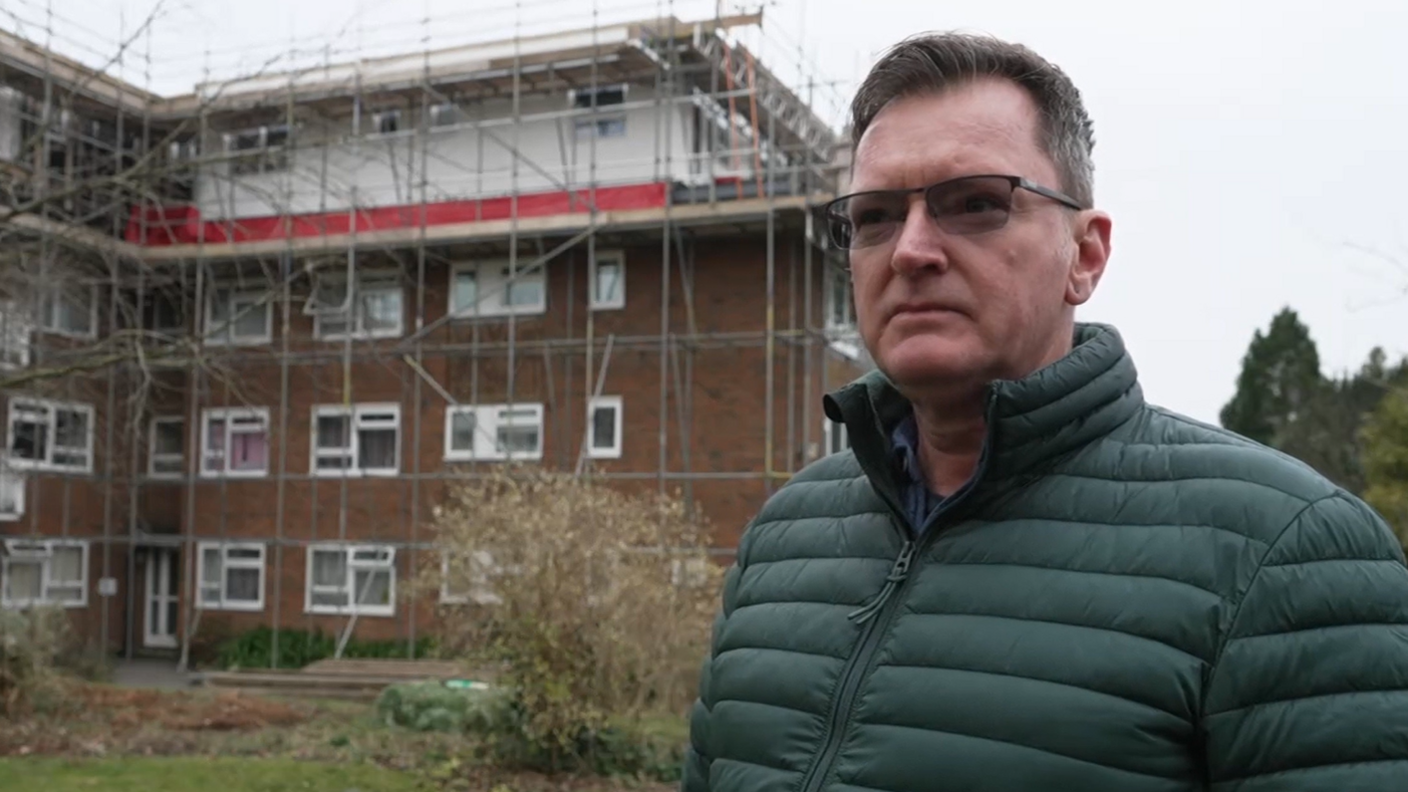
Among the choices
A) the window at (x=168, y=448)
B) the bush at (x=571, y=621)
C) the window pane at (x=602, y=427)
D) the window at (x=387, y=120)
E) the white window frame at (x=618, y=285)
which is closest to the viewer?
the bush at (x=571, y=621)

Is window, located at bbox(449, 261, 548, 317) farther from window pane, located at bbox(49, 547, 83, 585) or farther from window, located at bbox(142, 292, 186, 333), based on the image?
window pane, located at bbox(49, 547, 83, 585)

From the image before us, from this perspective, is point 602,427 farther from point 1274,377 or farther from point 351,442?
point 1274,377

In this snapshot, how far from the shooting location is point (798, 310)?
22500 millimetres

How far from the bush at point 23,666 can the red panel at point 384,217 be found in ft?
32.8

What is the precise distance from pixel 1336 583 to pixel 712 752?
3.57 feet

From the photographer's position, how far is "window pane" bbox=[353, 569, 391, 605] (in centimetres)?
2433

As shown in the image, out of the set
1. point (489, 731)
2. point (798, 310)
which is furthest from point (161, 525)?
point (489, 731)

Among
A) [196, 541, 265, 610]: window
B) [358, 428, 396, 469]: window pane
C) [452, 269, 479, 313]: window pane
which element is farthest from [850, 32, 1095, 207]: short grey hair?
[196, 541, 265, 610]: window

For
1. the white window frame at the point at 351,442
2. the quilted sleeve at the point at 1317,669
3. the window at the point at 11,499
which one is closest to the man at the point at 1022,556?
the quilted sleeve at the point at 1317,669

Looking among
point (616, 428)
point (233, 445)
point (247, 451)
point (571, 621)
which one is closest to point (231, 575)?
point (247, 451)

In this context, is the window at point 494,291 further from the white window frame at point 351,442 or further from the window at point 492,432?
the white window frame at point 351,442

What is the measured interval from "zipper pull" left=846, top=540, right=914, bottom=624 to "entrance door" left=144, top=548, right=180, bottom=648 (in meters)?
27.6

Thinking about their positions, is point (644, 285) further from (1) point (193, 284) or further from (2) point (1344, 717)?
(2) point (1344, 717)

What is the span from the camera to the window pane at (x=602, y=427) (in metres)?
23.2
